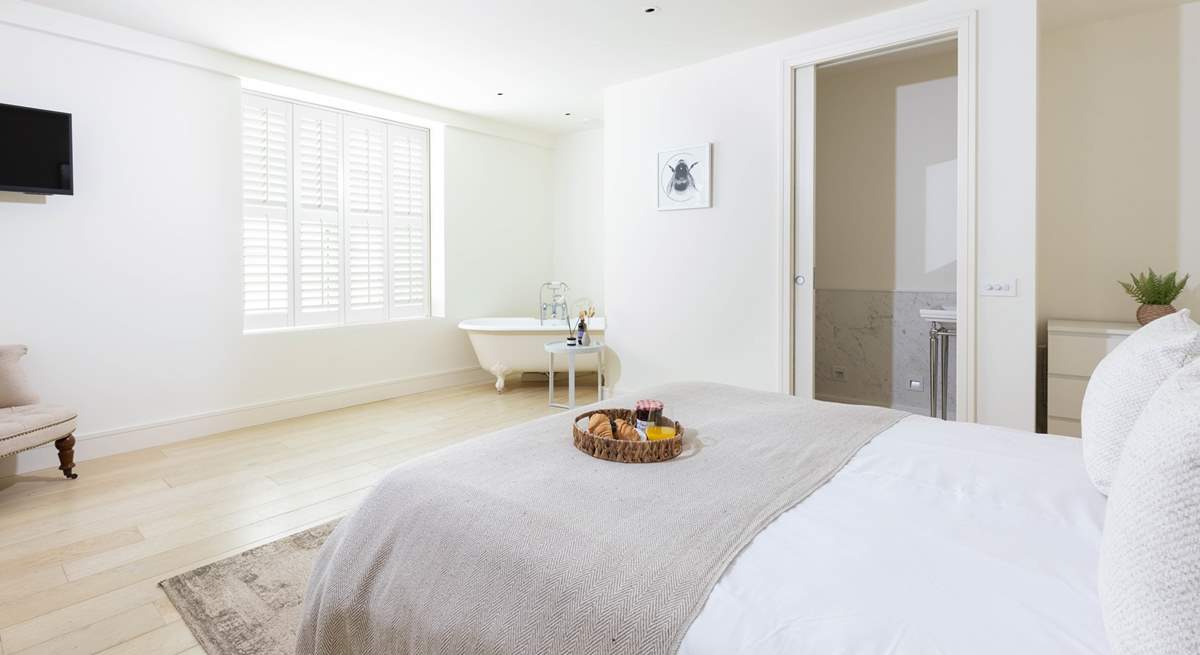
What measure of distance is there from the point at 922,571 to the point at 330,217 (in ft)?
16.4

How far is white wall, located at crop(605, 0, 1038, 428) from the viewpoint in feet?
10.3

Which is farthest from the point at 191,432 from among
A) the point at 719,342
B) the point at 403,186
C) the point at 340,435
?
the point at 719,342

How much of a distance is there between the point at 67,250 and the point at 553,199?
4.23 metres

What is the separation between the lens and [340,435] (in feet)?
13.5

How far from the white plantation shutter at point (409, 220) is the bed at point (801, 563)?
13.8 ft

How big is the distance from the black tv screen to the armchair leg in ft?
4.46

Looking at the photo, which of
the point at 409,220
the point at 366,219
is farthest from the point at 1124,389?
the point at 409,220

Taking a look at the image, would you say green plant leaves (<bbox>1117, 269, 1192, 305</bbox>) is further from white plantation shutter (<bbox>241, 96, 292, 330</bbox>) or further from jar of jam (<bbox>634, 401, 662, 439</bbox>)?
white plantation shutter (<bbox>241, 96, 292, 330</bbox>)

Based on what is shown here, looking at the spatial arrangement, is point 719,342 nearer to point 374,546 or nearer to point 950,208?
point 950,208

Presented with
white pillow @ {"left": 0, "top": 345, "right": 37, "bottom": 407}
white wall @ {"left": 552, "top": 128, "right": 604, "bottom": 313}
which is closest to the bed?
white pillow @ {"left": 0, "top": 345, "right": 37, "bottom": 407}

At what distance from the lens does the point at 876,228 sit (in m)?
4.73

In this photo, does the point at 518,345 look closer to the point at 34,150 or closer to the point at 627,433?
the point at 34,150

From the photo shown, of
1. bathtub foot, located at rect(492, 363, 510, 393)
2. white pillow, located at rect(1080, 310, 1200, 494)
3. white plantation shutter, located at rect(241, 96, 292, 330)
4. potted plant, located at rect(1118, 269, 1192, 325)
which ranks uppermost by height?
white plantation shutter, located at rect(241, 96, 292, 330)

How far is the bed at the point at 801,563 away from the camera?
0.84 metres
